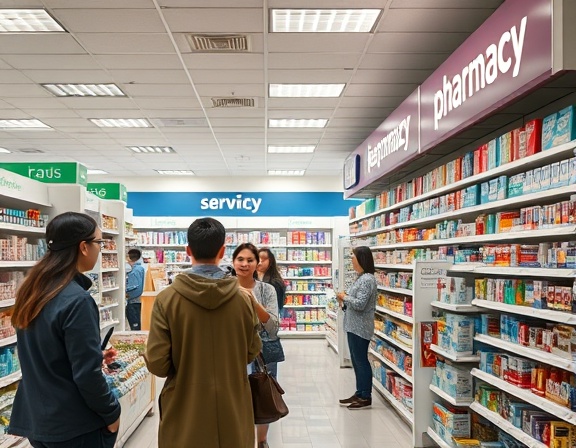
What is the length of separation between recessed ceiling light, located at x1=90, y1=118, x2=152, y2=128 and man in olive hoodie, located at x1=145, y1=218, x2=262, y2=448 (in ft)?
23.0

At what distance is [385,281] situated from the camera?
783 cm

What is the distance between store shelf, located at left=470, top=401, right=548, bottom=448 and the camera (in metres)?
3.50

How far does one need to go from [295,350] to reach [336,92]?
18.6 feet

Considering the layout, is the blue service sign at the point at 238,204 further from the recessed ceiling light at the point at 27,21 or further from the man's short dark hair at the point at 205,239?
the man's short dark hair at the point at 205,239

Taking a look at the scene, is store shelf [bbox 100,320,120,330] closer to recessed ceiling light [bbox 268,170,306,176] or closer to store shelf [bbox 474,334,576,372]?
store shelf [bbox 474,334,576,372]

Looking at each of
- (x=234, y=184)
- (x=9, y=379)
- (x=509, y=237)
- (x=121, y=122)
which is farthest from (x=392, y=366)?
(x=234, y=184)

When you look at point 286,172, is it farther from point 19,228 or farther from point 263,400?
point 263,400

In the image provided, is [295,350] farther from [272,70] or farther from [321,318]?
[272,70]

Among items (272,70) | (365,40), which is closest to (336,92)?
(272,70)

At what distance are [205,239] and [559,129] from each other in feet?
7.03

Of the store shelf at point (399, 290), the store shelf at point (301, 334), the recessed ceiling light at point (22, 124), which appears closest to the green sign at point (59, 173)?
the recessed ceiling light at point (22, 124)

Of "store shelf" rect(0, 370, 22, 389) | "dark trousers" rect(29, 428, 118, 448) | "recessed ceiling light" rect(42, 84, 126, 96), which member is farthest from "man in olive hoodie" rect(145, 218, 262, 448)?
"recessed ceiling light" rect(42, 84, 126, 96)

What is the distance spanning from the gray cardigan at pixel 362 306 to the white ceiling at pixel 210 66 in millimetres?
2370

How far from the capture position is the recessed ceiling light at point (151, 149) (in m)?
11.5
